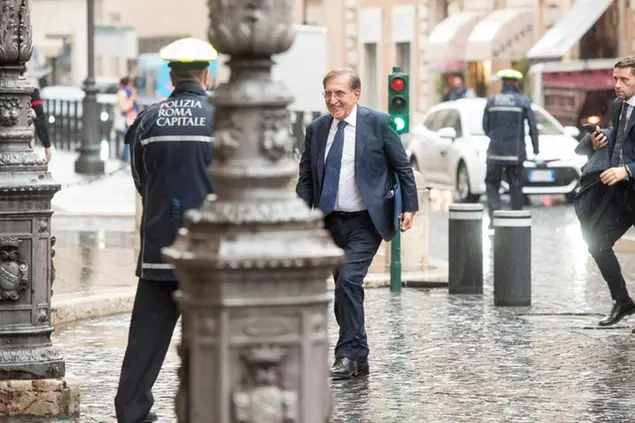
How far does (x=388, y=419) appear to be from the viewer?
32.1ft

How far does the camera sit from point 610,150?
13.4 metres

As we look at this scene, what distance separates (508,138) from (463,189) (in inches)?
202

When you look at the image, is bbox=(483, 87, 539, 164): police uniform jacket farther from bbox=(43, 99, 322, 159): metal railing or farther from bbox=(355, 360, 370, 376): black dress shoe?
bbox=(43, 99, 322, 159): metal railing

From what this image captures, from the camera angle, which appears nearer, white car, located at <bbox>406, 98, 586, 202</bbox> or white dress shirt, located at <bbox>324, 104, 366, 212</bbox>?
white dress shirt, located at <bbox>324, 104, 366, 212</bbox>

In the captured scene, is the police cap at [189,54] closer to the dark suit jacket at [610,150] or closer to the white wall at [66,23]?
the dark suit jacket at [610,150]

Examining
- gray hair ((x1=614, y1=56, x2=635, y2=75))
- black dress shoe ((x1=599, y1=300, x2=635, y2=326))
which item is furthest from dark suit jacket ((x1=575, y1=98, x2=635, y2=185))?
black dress shoe ((x1=599, y1=300, x2=635, y2=326))

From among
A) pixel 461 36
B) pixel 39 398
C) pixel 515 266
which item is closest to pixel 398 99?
pixel 515 266

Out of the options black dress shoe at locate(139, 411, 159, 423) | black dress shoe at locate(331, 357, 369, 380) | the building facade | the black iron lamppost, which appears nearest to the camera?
black dress shoe at locate(139, 411, 159, 423)

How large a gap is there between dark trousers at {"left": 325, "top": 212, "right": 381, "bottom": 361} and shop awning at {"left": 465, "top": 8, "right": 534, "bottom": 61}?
115ft

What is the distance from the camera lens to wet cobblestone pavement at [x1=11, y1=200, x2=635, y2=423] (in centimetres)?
1009

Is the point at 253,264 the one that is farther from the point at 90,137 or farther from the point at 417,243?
the point at 90,137

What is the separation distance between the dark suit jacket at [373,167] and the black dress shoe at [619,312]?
118 inches

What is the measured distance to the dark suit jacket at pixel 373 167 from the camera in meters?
11.0

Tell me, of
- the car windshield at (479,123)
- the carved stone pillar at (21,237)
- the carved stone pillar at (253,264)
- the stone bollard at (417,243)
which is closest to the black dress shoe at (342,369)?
the carved stone pillar at (21,237)
